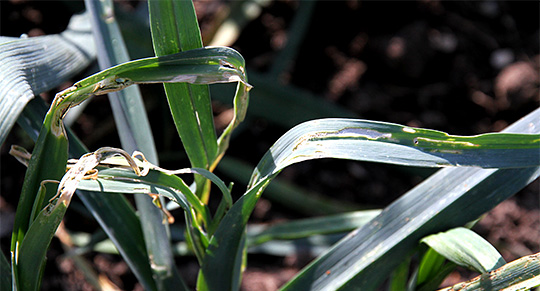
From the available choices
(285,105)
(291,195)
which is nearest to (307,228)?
(291,195)

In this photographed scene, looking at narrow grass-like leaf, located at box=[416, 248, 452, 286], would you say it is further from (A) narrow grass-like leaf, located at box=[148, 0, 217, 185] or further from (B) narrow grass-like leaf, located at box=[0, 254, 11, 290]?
(B) narrow grass-like leaf, located at box=[0, 254, 11, 290]

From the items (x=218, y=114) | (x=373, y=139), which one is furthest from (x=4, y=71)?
(x=218, y=114)

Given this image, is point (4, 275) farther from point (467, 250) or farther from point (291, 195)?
point (291, 195)

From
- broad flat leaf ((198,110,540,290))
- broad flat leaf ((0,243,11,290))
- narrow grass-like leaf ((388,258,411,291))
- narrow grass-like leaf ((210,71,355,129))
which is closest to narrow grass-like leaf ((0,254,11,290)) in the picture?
broad flat leaf ((0,243,11,290))

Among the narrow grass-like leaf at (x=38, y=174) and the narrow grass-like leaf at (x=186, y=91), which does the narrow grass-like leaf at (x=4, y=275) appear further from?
the narrow grass-like leaf at (x=186, y=91)

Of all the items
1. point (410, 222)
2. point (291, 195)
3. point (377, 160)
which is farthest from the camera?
point (291, 195)

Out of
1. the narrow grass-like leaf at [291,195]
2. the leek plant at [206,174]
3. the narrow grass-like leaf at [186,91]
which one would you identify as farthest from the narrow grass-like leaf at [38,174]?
the narrow grass-like leaf at [291,195]
